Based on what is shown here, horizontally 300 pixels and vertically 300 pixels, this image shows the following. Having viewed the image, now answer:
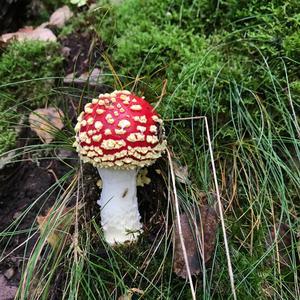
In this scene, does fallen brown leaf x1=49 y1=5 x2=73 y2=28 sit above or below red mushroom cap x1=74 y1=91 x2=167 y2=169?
below

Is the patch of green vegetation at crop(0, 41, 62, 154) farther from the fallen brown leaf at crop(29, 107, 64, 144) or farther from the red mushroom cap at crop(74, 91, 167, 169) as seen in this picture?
the red mushroom cap at crop(74, 91, 167, 169)

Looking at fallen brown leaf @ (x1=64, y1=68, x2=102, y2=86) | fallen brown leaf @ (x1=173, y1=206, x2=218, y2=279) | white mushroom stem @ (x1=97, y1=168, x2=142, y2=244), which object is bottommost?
fallen brown leaf @ (x1=173, y1=206, x2=218, y2=279)

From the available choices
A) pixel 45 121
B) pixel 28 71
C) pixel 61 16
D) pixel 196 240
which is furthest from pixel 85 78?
pixel 196 240

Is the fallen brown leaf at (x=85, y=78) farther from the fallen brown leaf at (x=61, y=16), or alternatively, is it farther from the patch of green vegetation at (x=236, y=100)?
Answer: the fallen brown leaf at (x=61, y=16)

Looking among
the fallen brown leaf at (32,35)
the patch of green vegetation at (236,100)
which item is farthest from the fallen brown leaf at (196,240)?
the fallen brown leaf at (32,35)

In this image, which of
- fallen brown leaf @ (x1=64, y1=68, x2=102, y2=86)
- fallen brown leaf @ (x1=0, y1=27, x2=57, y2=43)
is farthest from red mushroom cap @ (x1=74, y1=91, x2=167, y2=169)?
fallen brown leaf @ (x1=0, y1=27, x2=57, y2=43)

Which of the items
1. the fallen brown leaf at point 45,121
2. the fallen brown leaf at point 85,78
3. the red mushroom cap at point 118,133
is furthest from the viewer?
the fallen brown leaf at point 85,78
